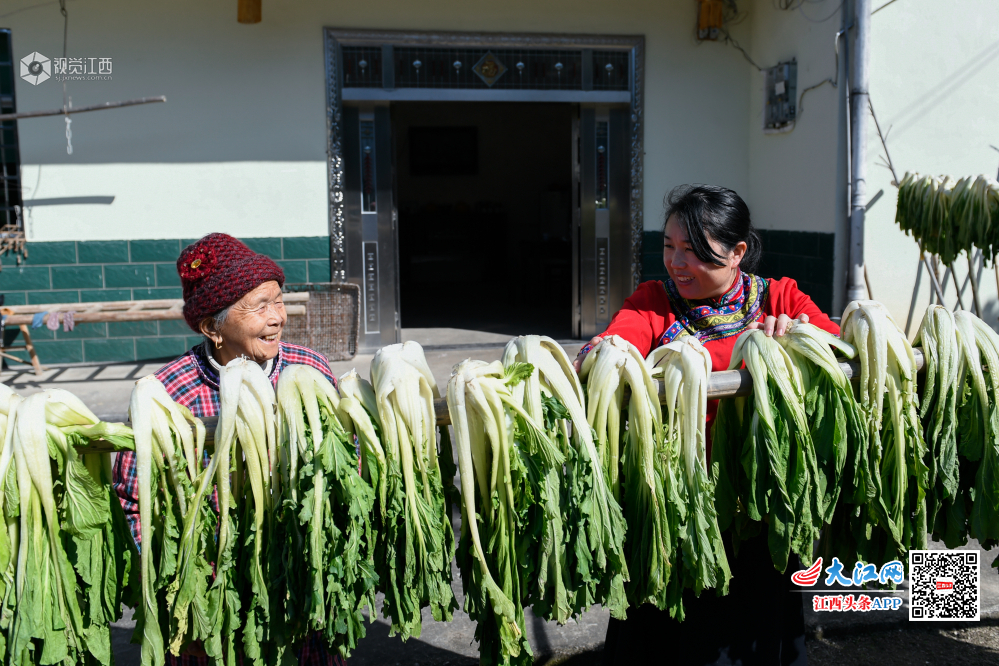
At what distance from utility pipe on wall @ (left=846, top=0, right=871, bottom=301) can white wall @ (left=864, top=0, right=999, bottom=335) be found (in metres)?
0.21

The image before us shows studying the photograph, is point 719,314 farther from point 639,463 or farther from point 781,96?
point 781,96

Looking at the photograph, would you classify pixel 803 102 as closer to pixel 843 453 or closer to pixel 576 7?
pixel 576 7

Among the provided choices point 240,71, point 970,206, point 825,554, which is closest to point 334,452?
point 825,554

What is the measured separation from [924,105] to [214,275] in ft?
19.3

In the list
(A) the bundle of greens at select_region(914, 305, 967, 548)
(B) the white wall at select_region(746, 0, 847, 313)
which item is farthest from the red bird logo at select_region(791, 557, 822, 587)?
(B) the white wall at select_region(746, 0, 847, 313)

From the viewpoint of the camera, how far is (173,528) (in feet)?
4.45

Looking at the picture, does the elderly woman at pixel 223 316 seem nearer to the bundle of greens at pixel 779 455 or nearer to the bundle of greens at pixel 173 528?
the bundle of greens at pixel 173 528

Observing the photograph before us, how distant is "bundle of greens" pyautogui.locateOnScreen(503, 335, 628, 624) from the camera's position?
139 cm

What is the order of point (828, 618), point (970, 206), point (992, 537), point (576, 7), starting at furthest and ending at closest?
point (576, 7) → point (970, 206) → point (828, 618) → point (992, 537)

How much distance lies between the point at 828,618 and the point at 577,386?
1.92 m

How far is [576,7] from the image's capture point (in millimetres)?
6875

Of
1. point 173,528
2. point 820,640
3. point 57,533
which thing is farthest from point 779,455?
point 820,640

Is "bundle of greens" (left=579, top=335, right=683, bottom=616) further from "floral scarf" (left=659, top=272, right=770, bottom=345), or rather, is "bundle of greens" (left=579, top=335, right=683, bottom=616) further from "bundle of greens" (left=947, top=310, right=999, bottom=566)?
"floral scarf" (left=659, top=272, right=770, bottom=345)

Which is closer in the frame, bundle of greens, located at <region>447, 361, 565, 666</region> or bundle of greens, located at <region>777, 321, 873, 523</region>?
bundle of greens, located at <region>447, 361, 565, 666</region>
